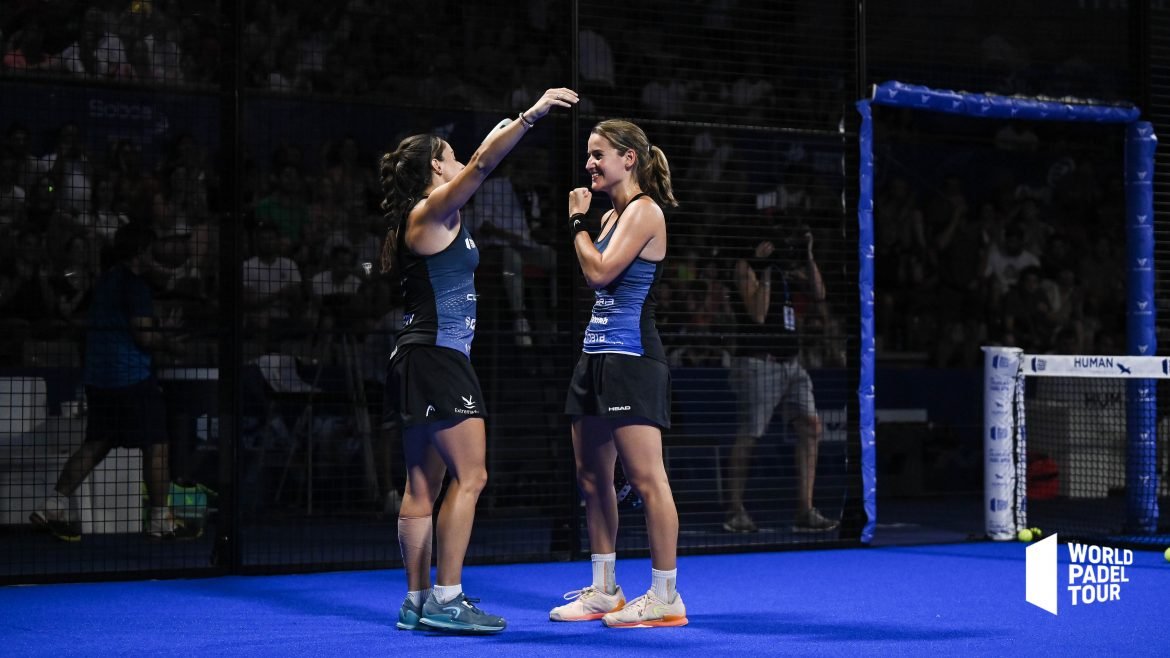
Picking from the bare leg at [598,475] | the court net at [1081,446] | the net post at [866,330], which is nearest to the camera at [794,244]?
the net post at [866,330]

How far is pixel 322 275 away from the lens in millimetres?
8359

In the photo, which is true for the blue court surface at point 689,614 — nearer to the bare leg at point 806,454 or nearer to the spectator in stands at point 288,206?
the bare leg at point 806,454

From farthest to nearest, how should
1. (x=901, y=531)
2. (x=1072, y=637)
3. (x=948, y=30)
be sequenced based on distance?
(x=948, y=30), (x=901, y=531), (x=1072, y=637)

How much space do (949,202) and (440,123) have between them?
5.31 m

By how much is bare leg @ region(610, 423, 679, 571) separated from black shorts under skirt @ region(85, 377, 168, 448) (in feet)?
11.2

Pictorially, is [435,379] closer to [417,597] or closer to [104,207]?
[417,597]

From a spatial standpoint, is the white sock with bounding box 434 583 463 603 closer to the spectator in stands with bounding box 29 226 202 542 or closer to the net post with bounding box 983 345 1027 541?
the spectator in stands with bounding box 29 226 202 542

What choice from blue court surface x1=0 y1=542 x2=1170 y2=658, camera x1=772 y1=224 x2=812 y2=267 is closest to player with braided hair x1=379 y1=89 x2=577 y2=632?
blue court surface x1=0 y1=542 x2=1170 y2=658

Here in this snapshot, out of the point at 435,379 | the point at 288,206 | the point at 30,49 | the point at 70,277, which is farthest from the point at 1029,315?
the point at 30,49

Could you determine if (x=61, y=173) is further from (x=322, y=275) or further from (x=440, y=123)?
(x=440, y=123)

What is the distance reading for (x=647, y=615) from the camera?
5.21 meters

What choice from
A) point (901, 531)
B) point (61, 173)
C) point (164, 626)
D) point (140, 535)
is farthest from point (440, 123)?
point (164, 626)

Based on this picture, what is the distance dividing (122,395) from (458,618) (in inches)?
140

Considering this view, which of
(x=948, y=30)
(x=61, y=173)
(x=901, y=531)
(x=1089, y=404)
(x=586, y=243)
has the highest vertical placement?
(x=948, y=30)
